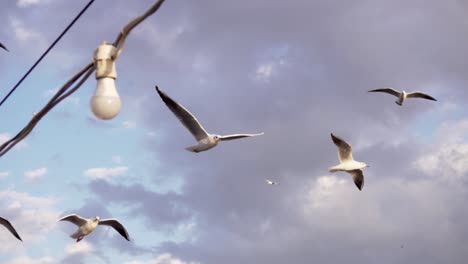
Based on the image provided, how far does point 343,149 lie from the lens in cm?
2623

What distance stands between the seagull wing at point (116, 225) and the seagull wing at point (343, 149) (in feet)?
23.6

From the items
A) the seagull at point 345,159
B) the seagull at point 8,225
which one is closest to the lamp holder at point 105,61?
the seagull at point 8,225

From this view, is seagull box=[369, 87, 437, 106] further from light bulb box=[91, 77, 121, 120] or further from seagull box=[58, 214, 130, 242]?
light bulb box=[91, 77, 121, 120]

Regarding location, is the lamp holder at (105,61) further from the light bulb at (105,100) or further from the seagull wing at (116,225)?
the seagull wing at (116,225)

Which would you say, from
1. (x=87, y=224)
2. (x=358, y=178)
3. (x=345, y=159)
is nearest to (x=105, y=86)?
(x=87, y=224)

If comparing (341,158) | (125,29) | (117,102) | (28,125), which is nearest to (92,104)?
(117,102)

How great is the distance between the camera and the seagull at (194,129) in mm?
18688

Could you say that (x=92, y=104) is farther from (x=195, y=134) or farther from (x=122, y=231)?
(x=122, y=231)

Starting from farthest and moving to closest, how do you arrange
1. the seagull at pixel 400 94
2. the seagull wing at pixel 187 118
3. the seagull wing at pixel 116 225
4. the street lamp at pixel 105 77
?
the seagull at pixel 400 94 < the seagull wing at pixel 116 225 < the seagull wing at pixel 187 118 < the street lamp at pixel 105 77

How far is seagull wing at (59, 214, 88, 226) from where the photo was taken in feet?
77.6

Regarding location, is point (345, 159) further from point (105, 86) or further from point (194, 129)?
point (105, 86)

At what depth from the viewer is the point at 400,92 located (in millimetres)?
31391

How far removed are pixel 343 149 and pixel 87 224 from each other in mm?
8349

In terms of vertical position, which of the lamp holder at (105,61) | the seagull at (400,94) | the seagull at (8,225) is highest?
the seagull at (400,94)
